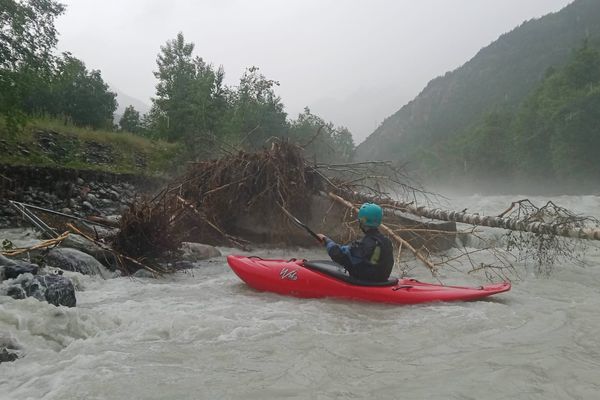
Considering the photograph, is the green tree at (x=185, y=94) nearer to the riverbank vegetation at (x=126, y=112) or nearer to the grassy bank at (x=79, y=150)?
the riverbank vegetation at (x=126, y=112)

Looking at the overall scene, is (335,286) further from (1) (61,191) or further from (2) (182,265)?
(1) (61,191)

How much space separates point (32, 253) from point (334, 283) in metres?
3.55

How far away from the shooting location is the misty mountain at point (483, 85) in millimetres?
73750

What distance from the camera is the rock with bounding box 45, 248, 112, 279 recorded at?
217 inches

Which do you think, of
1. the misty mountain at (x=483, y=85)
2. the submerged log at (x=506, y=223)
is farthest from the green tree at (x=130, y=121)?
the misty mountain at (x=483, y=85)

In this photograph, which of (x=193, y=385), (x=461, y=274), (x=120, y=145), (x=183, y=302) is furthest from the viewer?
(x=120, y=145)

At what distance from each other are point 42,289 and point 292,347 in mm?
2306

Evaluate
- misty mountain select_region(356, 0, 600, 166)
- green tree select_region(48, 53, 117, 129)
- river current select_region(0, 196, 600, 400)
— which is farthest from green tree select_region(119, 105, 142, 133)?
misty mountain select_region(356, 0, 600, 166)

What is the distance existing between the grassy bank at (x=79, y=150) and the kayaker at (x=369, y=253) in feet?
22.8

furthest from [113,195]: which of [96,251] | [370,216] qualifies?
[370,216]

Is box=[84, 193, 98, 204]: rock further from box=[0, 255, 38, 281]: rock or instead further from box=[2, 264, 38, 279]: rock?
box=[2, 264, 38, 279]: rock

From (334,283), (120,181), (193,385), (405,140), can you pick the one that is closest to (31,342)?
(193,385)

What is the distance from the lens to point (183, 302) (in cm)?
470

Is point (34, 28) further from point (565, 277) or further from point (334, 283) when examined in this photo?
point (565, 277)
